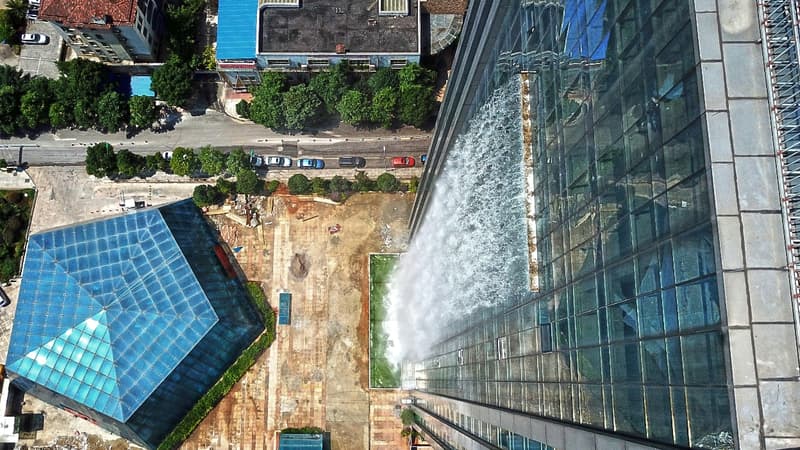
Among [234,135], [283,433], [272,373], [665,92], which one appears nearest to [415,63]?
[234,135]

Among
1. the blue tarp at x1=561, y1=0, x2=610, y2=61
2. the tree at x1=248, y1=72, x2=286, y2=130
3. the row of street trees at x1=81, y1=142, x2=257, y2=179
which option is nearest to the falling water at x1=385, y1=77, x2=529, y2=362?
the blue tarp at x1=561, y1=0, x2=610, y2=61

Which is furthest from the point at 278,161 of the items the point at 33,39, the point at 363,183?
the point at 33,39

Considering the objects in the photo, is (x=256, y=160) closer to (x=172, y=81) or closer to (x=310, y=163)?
(x=310, y=163)

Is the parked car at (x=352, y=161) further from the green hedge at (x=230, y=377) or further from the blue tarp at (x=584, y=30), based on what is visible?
the blue tarp at (x=584, y=30)

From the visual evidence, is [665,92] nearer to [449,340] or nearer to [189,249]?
[449,340]

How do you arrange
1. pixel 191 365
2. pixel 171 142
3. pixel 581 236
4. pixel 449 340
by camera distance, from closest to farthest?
pixel 581 236 < pixel 449 340 < pixel 191 365 < pixel 171 142
